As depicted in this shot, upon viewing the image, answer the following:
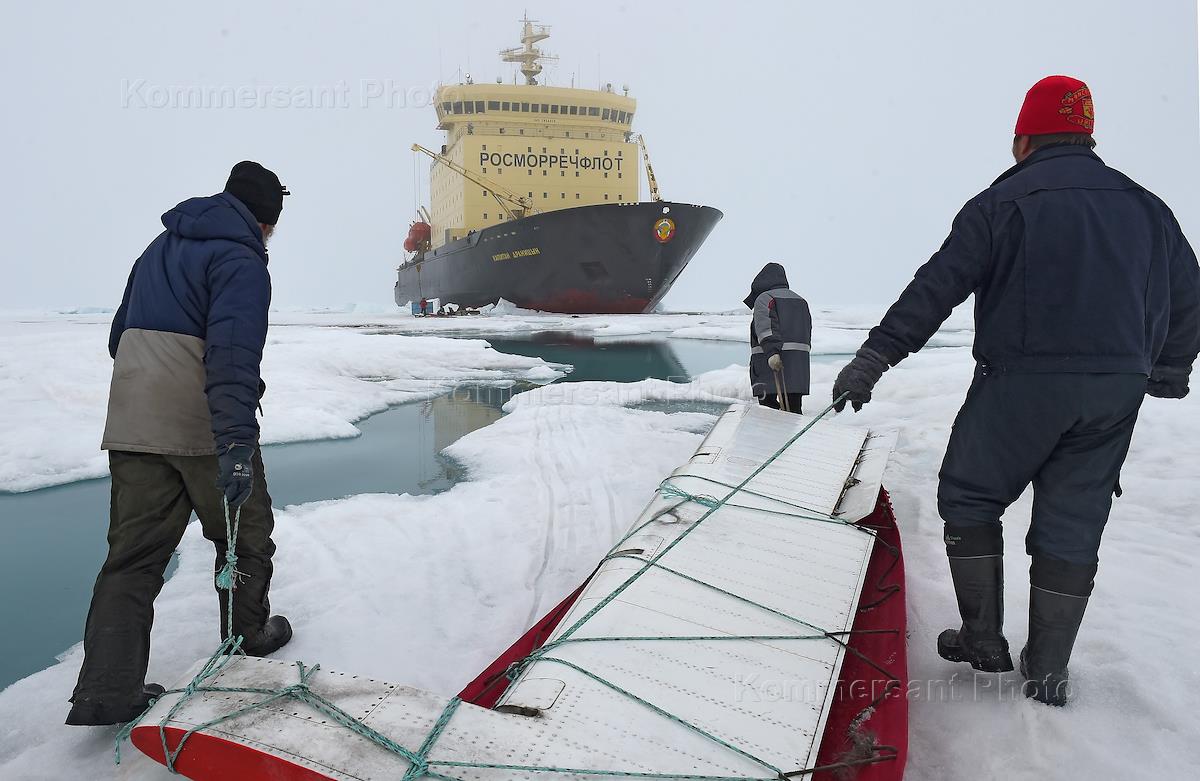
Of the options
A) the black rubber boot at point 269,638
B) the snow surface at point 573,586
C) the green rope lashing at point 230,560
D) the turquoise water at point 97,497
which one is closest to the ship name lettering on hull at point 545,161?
the turquoise water at point 97,497

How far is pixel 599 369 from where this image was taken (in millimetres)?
10625

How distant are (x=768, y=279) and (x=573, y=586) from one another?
9.90ft

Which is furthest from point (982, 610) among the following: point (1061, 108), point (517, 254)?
point (517, 254)

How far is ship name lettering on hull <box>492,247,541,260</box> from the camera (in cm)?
2012

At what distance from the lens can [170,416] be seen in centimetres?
170

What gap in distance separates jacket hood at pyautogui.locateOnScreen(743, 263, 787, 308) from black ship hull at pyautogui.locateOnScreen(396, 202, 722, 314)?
1502 centimetres

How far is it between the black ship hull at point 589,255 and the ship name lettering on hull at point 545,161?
2933mm

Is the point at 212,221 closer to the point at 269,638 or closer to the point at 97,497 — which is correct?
the point at 269,638

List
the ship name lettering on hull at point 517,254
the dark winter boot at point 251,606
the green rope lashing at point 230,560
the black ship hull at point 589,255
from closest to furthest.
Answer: the green rope lashing at point 230,560, the dark winter boot at point 251,606, the black ship hull at point 589,255, the ship name lettering on hull at point 517,254

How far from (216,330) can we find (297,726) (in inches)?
39.8

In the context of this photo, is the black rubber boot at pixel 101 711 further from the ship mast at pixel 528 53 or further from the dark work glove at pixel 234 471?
the ship mast at pixel 528 53

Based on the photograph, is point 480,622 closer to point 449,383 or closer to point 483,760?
point 483,760

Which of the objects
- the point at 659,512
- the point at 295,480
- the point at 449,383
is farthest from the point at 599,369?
the point at 659,512

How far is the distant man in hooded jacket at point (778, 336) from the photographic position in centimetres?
468
